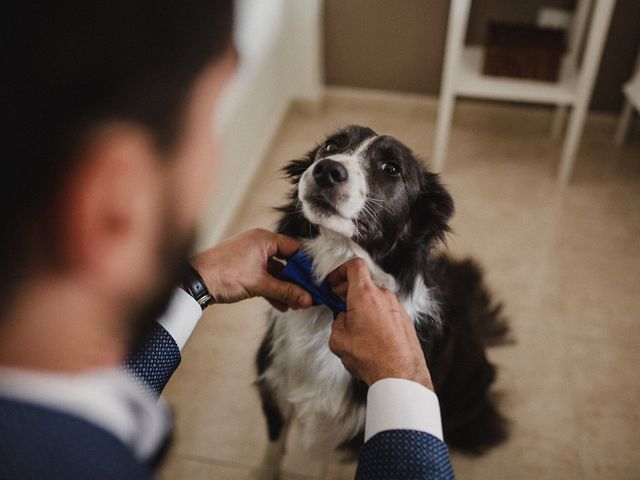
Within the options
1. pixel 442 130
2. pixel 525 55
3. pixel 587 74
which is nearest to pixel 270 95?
pixel 442 130

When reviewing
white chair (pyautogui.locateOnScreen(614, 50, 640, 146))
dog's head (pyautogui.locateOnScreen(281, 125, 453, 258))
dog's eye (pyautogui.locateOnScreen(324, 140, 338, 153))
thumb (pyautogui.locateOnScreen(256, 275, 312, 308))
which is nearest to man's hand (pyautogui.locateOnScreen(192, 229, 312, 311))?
thumb (pyautogui.locateOnScreen(256, 275, 312, 308))

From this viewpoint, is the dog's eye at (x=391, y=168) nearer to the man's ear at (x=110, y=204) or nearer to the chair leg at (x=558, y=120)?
the man's ear at (x=110, y=204)

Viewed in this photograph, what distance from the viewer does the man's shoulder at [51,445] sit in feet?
0.88

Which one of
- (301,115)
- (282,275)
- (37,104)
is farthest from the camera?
(301,115)

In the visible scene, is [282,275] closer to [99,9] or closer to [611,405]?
[99,9]

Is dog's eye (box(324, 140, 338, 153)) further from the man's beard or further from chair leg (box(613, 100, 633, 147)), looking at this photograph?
chair leg (box(613, 100, 633, 147))

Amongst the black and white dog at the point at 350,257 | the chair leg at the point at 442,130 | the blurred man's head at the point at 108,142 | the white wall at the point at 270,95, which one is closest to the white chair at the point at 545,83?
the chair leg at the point at 442,130

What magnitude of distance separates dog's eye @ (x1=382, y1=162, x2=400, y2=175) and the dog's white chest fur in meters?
0.16

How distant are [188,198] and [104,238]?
42mm

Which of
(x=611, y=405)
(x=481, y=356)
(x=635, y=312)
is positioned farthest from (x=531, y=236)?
(x=481, y=356)

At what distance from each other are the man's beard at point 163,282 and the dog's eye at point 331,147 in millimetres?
913

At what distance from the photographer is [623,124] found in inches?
102

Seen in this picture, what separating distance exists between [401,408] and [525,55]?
1830mm

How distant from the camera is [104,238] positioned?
216 mm
